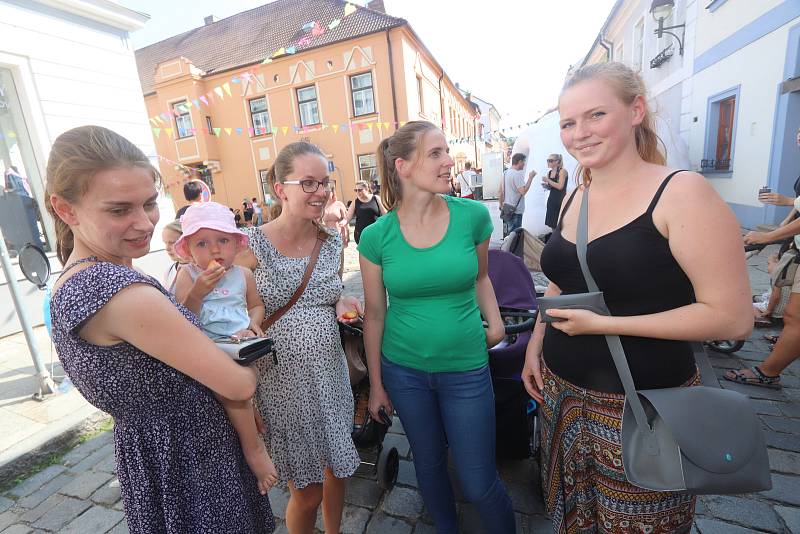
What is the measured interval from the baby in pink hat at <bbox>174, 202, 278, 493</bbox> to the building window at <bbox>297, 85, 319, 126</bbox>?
63.1 ft

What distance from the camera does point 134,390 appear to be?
1.08 m

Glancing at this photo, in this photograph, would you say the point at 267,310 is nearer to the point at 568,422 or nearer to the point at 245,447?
the point at 245,447

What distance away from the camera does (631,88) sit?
127 cm

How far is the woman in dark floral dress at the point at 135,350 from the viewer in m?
0.97

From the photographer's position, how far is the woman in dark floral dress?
0.97m

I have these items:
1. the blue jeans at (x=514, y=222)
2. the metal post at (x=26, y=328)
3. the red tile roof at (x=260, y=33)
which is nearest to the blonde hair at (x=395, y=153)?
the metal post at (x=26, y=328)

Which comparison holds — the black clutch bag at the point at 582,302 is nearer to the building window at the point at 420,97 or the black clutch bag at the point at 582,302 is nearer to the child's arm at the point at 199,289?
the child's arm at the point at 199,289

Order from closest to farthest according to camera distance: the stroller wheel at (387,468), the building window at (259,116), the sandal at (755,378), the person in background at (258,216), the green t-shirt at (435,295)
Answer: the green t-shirt at (435,295)
the stroller wheel at (387,468)
the sandal at (755,378)
the person in background at (258,216)
the building window at (259,116)

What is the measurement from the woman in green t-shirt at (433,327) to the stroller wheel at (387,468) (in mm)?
464

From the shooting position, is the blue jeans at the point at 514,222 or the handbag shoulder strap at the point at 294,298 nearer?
the handbag shoulder strap at the point at 294,298

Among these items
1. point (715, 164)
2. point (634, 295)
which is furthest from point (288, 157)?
point (715, 164)

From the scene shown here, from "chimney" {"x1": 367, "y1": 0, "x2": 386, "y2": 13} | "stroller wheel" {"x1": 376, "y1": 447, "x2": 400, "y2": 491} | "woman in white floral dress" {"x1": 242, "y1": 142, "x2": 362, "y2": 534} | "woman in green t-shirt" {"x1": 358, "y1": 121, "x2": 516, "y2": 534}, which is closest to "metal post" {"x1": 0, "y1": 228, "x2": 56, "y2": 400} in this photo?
"woman in white floral dress" {"x1": 242, "y1": 142, "x2": 362, "y2": 534}

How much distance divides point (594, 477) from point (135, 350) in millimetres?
1460

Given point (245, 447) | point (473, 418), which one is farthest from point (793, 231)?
point (245, 447)
